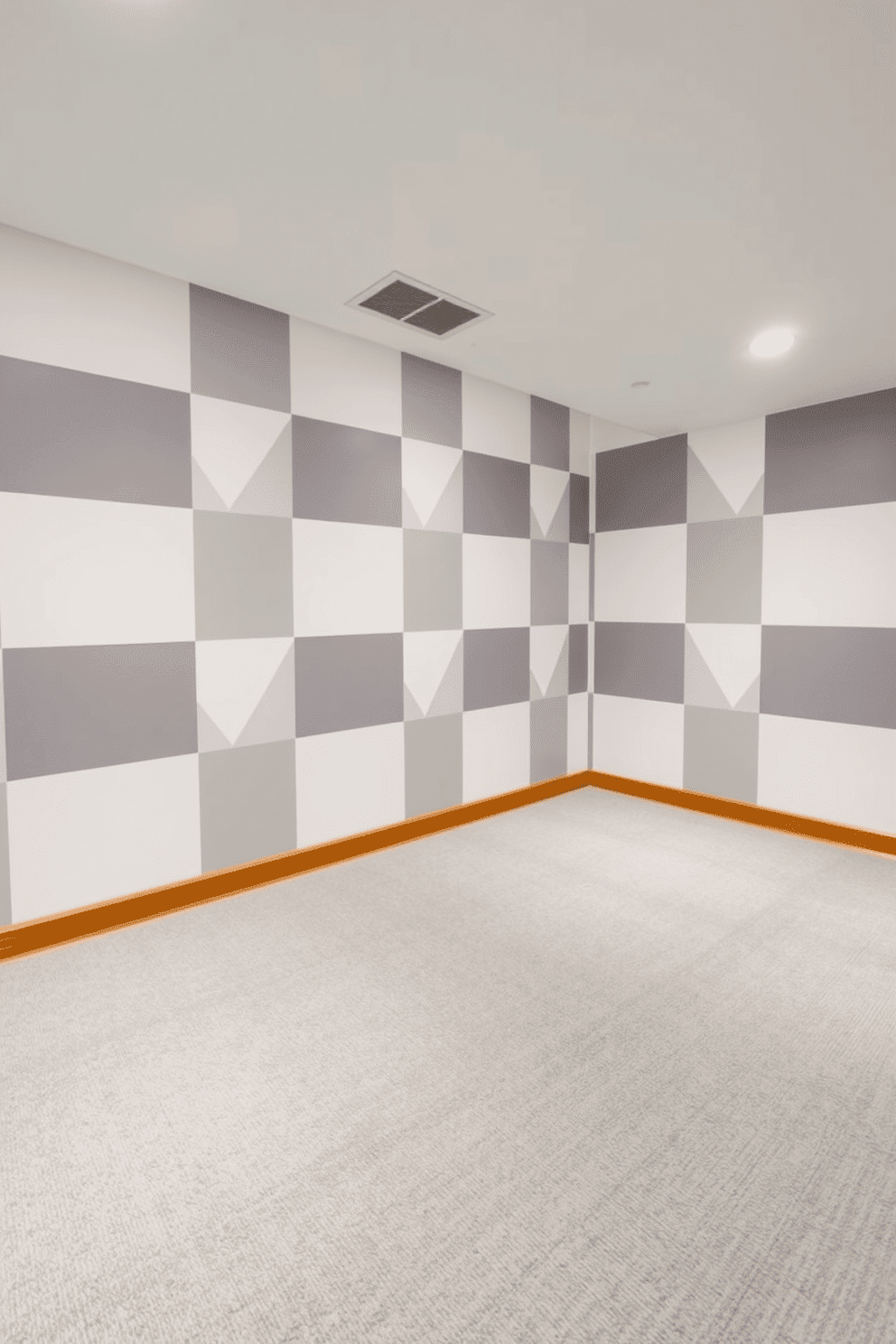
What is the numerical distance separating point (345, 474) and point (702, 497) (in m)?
1.97

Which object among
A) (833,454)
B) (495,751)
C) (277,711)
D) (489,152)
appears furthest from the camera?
(495,751)

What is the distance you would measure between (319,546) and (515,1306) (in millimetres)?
2389

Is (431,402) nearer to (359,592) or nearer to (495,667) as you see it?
(359,592)

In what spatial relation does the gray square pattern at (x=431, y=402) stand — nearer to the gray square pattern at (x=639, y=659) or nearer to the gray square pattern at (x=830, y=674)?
the gray square pattern at (x=639, y=659)

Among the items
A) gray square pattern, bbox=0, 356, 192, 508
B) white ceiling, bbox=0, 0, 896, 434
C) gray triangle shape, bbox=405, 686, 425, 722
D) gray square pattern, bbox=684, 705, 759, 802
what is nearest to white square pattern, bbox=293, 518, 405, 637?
gray triangle shape, bbox=405, 686, 425, 722

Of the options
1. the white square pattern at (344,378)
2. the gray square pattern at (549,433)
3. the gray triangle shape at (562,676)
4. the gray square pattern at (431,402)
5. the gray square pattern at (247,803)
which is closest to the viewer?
the gray square pattern at (247,803)

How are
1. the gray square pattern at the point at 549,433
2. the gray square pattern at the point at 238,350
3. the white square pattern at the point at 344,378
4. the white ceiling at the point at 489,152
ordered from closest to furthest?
the white ceiling at the point at 489,152 → the gray square pattern at the point at 238,350 → the white square pattern at the point at 344,378 → the gray square pattern at the point at 549,433

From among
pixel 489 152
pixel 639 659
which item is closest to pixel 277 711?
pixel 489 152

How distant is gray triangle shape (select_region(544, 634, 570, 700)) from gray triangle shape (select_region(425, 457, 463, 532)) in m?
1.05

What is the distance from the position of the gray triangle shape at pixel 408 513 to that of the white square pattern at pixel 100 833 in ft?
4.49

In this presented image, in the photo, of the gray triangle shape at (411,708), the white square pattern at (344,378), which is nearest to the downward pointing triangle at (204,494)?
the white square pattern at (344,378)

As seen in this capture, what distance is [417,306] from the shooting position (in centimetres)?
251

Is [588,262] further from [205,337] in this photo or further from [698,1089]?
[698,1089]

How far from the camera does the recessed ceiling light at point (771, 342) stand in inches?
101
